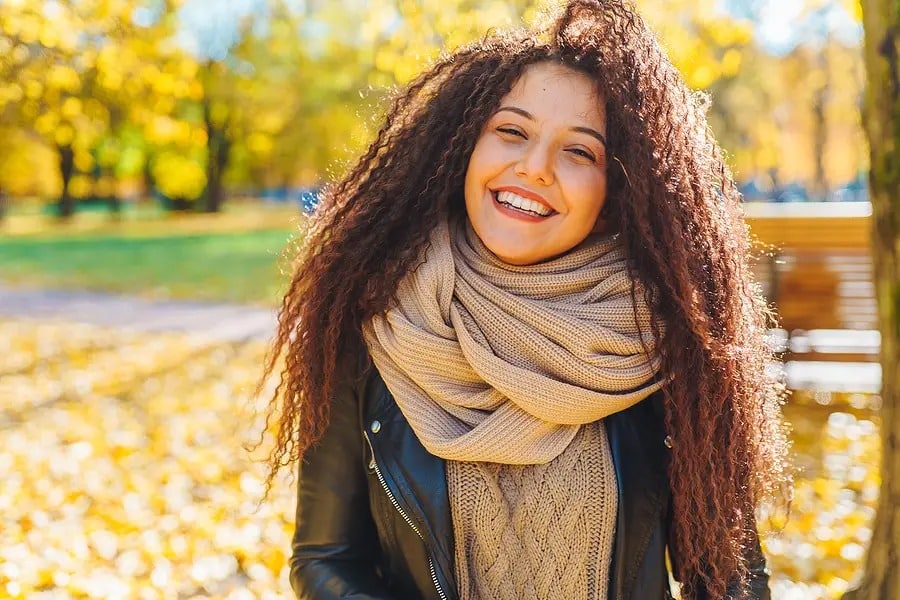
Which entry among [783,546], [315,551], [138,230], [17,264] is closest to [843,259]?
[783,546]

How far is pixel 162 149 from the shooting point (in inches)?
1491

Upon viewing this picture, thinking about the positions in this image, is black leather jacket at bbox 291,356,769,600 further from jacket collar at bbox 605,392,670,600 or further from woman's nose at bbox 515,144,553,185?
woman's nose at bbox 515,144,553,185

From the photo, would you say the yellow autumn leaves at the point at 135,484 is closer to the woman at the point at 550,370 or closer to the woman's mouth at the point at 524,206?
the woman at the point at 550,370

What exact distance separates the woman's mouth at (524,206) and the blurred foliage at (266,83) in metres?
0.62

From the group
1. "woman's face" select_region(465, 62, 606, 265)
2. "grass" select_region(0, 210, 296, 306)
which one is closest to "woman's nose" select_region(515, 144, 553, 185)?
"woman's face" select_region(465, 62, 606, 265)

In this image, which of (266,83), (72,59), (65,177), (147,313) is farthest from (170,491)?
(65,177)

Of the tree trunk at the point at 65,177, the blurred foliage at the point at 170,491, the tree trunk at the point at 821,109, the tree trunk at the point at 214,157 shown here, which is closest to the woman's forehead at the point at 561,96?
the blurred foliage at the point at 170,491

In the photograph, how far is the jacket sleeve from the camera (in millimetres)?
1892

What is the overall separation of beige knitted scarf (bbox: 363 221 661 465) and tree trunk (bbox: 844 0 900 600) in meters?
0.75

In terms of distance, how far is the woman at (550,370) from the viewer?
5.99ft

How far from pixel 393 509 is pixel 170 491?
3.36 metres

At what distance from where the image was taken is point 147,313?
10.9 meters

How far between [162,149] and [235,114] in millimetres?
7409

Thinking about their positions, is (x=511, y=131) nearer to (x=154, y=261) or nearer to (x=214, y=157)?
(x=154, y=261)
